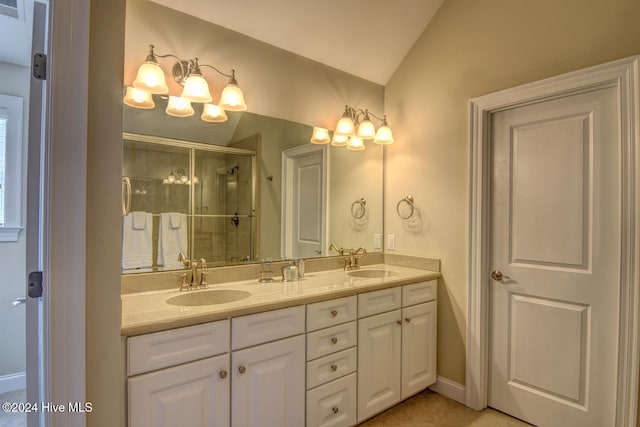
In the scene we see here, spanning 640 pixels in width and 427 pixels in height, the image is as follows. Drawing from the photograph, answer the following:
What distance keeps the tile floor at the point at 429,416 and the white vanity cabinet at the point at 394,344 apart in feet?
0.33

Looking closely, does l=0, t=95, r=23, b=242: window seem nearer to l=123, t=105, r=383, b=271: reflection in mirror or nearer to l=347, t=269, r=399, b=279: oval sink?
l=123, t=105, r=383, b=271: reflection in mirror

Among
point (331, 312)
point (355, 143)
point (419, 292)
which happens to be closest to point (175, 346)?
point (331, 312)

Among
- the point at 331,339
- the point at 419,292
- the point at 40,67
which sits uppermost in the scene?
the point at 40,67

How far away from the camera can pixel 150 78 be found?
1617 millimetres

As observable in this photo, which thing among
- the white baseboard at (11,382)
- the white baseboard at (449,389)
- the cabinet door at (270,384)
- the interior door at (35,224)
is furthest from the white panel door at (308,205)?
the white baseboard at (11,382)

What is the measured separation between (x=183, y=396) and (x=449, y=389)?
183 cm

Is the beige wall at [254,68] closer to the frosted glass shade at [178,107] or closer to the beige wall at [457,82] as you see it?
the frosted glass shade at [178,107]

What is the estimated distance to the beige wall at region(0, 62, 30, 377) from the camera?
2268 mm

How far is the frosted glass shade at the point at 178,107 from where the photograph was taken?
5.82 ft

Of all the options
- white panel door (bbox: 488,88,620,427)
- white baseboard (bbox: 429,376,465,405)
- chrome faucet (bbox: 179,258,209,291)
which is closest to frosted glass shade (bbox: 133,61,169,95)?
chrome faucet (bbox: 179,258,209,291)

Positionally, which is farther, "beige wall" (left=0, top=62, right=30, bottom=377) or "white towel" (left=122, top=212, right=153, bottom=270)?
"beige wall" (left=0, top=62, right=30, bottom=377)

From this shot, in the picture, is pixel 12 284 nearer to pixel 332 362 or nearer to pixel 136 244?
pixel 136 244

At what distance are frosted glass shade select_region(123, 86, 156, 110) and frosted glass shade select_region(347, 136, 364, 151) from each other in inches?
55.9

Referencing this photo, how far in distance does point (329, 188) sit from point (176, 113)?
1167 millimetres
